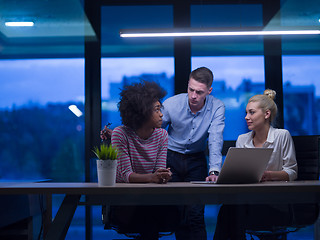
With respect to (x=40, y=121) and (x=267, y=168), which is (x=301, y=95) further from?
(x=40, y=121)

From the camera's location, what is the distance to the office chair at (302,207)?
1.76 m

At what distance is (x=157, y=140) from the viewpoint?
2139 millimetres

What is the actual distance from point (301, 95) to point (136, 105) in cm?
313

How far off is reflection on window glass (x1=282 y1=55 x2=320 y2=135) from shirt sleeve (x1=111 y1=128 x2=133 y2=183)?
311 cm

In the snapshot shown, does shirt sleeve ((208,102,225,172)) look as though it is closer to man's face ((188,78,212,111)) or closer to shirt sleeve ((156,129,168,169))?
man's face ((188,78,212,111))

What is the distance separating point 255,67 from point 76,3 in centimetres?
238

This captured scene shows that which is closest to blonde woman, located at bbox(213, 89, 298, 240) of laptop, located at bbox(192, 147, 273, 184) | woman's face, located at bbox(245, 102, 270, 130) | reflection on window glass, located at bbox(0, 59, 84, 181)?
woman's face, located at bbox(245, 102, 270, 130)

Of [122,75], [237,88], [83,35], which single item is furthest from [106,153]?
[83,35]

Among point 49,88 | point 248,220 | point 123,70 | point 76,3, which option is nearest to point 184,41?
point 123,70

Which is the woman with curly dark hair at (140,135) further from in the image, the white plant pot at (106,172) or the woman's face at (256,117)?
the woman's face at (256,117)

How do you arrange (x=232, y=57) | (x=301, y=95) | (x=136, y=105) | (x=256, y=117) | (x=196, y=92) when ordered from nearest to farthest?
1. (x=136, y=105)
2. (x=256, y=117)
3. (x=196, y=92)
4. (x=301, y=95)
5. (x=232, y=57)

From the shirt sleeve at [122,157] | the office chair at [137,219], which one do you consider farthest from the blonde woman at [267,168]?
the shirt sleeve at [122,157]

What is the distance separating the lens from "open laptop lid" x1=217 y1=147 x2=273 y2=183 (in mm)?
1630

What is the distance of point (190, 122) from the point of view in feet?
9.71
